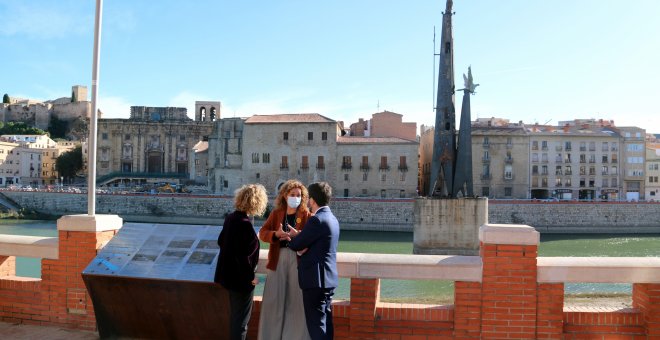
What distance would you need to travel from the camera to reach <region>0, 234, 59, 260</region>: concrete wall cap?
505cm

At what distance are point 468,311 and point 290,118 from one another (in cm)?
4528

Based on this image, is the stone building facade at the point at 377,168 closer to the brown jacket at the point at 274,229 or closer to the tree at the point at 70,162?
the tree at the point at 70,162

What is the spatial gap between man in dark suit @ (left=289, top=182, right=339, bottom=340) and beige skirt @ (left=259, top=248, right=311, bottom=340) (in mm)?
227

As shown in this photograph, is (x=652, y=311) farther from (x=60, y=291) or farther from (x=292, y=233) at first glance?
(x=60, y=291)

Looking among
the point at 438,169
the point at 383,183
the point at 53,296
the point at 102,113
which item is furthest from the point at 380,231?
the point at 102,113

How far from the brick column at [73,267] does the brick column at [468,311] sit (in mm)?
3334

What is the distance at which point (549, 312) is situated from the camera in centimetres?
432

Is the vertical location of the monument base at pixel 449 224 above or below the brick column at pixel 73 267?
below

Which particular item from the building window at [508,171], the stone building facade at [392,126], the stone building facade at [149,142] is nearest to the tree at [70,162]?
the stone building facade at [149,142]

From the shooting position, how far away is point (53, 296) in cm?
506

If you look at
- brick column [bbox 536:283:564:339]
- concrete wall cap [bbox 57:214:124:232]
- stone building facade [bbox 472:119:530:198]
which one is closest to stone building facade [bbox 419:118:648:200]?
stone building facade [bbox 472:119:530:198]

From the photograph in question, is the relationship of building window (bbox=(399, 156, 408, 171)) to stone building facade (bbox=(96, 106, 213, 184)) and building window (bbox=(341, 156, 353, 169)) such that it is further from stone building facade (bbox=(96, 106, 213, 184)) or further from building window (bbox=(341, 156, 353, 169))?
stone building facade (bbox=(96, 106, 213, 184))

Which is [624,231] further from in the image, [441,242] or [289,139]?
[289,139]

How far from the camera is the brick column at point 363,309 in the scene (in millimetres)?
4371
